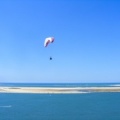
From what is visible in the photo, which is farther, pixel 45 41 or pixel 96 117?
pixel 96 117

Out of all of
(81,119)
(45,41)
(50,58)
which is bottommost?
(81,119)

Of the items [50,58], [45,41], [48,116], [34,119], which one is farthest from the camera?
[48,116]

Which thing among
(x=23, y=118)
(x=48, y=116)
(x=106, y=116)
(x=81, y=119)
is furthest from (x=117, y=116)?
(x=23, y=118)

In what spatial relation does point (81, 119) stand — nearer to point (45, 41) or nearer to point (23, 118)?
point (23, 118)

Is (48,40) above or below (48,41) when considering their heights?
above

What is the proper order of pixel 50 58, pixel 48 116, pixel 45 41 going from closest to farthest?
pixel 50 58 < pixel 45 41 < pixel 48 116

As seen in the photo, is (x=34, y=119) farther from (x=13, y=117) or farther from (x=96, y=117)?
(x=96, y=117)

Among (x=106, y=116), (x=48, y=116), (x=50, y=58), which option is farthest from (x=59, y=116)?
(x=50, y=58)

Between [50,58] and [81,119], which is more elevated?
[50,58]

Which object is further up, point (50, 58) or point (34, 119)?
point (50, 58)
